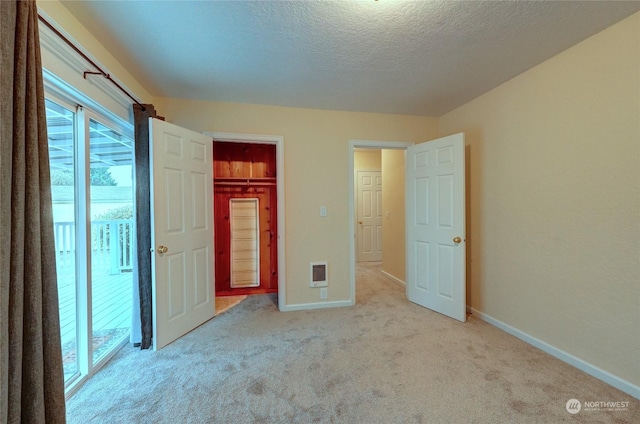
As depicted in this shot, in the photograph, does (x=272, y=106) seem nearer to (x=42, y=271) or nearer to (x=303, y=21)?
(x=303, y=21)

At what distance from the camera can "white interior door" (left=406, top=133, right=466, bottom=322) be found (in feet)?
8.99

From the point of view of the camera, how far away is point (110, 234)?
8.41 feet

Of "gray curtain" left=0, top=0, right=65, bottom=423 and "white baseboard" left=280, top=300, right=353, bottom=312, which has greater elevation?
"gray curtain" left=0, top=0, right=65, bottom=423

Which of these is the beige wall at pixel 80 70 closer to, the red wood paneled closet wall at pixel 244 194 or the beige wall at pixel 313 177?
the beige wall at pixel 313 177

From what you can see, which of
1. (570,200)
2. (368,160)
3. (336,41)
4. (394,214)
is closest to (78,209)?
(336,41)

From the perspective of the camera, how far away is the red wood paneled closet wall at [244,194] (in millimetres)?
3666

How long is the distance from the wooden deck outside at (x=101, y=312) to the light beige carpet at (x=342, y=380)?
211mm

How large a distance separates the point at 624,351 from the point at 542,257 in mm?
728

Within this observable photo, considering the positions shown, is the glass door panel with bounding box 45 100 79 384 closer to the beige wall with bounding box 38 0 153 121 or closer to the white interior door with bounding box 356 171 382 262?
the beige wall with bounding box 38 0 153 121

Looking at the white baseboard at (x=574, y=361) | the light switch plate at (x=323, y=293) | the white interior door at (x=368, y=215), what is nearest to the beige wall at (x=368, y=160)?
the white interior door at (x=368, y=215)

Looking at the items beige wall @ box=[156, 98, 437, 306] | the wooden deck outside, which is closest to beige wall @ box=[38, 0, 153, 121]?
beige wall @ box=[156, 98, 437, 306]

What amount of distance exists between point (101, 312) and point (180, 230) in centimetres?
99

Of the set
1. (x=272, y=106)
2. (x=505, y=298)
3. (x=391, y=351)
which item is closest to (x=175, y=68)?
(x=272, y=106)

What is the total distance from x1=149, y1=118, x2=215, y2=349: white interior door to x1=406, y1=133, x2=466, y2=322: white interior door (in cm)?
236
